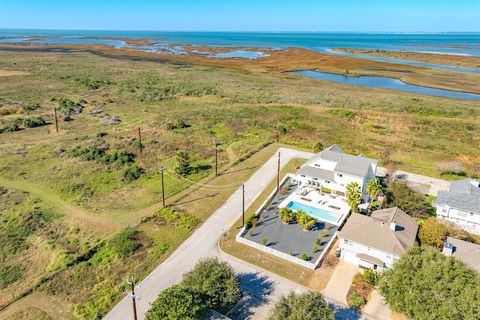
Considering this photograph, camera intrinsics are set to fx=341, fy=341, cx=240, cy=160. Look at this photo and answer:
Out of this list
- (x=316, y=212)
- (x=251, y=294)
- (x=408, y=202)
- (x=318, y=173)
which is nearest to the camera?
(x=251, y=294)

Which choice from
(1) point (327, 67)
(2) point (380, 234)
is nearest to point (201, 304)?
(2) point (380, 234)

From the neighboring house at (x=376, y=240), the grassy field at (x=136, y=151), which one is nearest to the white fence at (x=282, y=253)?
the neighboring house at (x=376, y=240)

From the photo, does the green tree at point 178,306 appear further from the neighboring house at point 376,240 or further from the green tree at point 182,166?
the green tree at point 182,166

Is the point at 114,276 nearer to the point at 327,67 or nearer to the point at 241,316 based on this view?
the point at 241,316

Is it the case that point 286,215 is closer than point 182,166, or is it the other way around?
point 286,215

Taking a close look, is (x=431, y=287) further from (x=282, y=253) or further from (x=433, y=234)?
(x=282, y=253)

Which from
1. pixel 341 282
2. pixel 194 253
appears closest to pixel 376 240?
pixel 341 282
